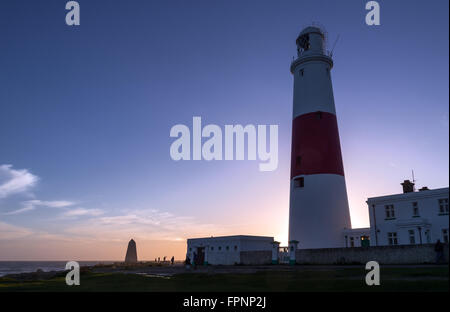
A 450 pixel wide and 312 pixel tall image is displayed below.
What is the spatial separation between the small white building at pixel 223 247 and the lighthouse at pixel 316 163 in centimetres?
580

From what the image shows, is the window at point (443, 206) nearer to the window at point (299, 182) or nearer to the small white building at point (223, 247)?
the window at point (299, 182)

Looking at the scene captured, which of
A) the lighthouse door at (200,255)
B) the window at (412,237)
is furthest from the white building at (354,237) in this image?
the lighthouse door at (200,255)

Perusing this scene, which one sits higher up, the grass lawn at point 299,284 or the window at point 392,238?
the window at point 392,238

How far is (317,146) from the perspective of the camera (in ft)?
109

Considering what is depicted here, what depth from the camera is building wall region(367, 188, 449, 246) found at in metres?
29.4

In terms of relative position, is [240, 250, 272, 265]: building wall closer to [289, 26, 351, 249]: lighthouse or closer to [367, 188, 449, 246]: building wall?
[289, 26, 351, 249]: lighthouse

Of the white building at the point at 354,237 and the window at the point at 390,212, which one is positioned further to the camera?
the white building at the point at 354,237

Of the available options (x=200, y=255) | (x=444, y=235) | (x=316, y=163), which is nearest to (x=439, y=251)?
(x=444, y=235)

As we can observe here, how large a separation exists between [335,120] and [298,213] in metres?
9.66

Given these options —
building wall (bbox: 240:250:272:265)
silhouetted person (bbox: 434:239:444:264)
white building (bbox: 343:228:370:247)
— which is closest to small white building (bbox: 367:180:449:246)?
white building (bbox: 343:228:370:247)

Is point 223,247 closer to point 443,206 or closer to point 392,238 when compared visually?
point 392,238

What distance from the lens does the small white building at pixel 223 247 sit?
39.2 metres

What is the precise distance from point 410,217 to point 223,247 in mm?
19401

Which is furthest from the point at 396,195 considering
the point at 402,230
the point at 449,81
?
the point at 449,81
